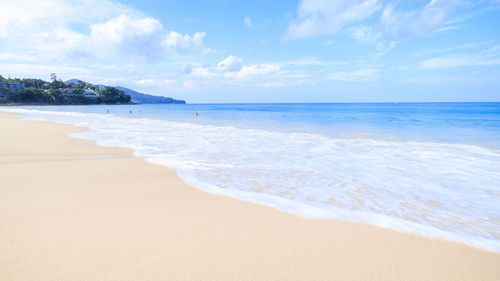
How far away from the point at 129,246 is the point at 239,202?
4.64 feet

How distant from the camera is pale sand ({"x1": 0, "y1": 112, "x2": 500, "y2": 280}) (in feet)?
5.72

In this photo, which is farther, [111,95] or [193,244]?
[111,95]

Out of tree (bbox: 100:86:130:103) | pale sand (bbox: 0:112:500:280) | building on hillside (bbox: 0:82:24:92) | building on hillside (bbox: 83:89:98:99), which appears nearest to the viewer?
pale sand (bbox: 0:112:500:280)

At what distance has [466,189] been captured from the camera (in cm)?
385

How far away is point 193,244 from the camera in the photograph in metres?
2.07

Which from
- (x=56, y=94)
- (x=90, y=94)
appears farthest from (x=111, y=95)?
(x=56, y=94)

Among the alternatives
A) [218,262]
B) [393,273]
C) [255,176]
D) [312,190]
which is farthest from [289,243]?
[255,176]

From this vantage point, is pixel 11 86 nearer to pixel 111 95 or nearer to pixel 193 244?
pixel 111 95

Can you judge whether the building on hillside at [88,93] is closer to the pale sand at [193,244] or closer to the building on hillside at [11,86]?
the building on hillside at [11,86]

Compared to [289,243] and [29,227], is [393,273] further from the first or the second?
[29,227]

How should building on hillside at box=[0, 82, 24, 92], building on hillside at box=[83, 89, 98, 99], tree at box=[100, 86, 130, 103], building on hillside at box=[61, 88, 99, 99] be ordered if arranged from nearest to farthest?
1. building on hillside at box=[0, 82, 24, 92]
2. building on hillside at box=[61, 88, 99, 99]
3. building on hillside at box=[83, 89, 98, 99]
4. tree at box=[100, 86, 130, 103]

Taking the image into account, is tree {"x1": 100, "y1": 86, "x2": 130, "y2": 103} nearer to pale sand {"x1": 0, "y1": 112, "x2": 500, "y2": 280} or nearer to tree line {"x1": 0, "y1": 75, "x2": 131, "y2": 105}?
tree line {"x1": 0, "y1": 75, "x2": 131, "y2": 105}

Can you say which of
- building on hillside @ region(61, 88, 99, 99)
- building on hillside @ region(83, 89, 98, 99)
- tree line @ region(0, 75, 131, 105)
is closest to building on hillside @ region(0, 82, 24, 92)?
tree line @ region(0, 75, 131, 105)

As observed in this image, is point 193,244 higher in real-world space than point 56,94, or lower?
lower
